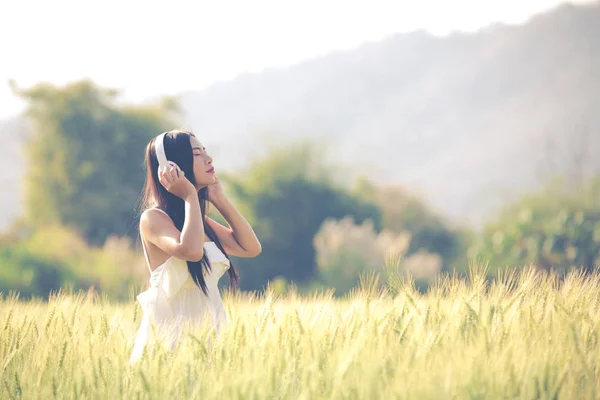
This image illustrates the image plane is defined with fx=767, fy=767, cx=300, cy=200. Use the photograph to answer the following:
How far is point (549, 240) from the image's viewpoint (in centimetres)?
1574

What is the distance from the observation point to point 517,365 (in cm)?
251

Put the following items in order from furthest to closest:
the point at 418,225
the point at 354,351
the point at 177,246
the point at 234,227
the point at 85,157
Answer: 1. the point at 85,157
2. the point at 418,225
3. the point at 234,227
4. the point at 177,246
5. the point at 354,351

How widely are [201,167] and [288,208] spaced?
1497cm

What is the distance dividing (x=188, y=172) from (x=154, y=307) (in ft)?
1.82

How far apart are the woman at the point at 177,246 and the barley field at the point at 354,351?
0.43 ft

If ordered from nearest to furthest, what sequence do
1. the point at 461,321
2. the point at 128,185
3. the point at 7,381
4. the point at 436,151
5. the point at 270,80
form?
the point at 7,381, the point at 461,321, the point at 128,185, the point at 436,151, the point at 270,80

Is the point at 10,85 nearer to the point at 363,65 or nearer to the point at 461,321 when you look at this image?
the point at 461,321

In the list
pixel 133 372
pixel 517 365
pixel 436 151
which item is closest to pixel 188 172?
pixel 133 372

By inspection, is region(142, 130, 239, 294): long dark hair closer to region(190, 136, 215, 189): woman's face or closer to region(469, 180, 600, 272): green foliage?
region(190, 136, 215, 189): woman's face

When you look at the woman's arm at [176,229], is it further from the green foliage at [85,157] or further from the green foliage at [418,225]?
the green foliage at [85,157]

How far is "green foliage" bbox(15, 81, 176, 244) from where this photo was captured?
20969mm

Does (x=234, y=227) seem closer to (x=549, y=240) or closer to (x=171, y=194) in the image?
(x=171, y=194)

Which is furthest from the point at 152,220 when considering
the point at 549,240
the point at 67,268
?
the point at 549,240

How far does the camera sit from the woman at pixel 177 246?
116 inches
